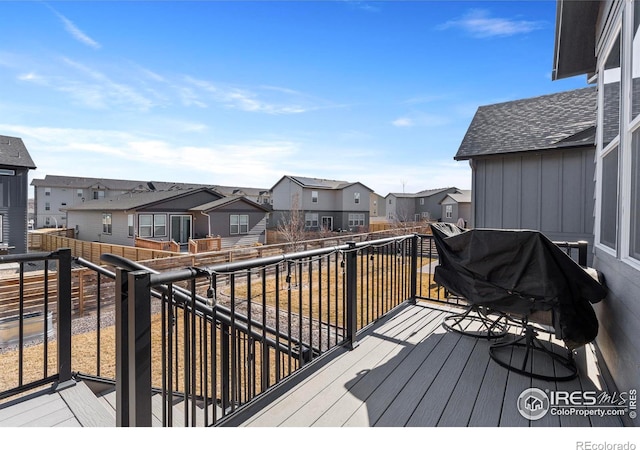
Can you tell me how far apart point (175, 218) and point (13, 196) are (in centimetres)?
673

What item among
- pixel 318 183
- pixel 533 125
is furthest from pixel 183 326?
pixel 318 183

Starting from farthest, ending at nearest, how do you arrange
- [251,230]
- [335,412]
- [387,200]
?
[387,200]
[251,230]
[335,412]

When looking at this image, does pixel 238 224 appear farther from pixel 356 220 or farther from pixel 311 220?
pixel 356 220

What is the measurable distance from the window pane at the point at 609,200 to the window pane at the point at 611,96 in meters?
0.17

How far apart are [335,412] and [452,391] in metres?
0.78

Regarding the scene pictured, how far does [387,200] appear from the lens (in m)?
38.8

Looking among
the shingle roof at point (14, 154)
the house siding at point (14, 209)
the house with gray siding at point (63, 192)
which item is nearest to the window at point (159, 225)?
→ the house siding at point (14, 209)

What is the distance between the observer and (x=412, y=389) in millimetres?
2064

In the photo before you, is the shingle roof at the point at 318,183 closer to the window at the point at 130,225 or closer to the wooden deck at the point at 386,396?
the window at the point at 130,225

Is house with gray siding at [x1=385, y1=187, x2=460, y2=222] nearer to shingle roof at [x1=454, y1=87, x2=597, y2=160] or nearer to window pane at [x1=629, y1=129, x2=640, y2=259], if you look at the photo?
shingle roof at [x1=454, y1=87, x2=597, y2=160]

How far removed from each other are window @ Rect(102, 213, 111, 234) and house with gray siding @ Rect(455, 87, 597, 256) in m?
19.4

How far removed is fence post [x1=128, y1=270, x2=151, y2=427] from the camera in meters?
1.17

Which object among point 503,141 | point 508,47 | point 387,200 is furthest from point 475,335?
point 387,200
